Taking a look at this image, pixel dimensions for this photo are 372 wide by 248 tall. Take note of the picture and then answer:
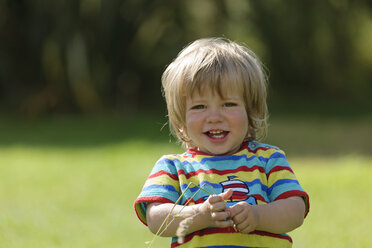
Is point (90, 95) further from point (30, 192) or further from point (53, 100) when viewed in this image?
point (30, 192)

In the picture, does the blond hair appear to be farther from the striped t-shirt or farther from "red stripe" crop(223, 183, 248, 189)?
"red stripe" crop(223, 183, 248, 189)

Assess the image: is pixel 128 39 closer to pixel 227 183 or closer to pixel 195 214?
pixel 227 183

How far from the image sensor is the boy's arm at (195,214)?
2.17 m

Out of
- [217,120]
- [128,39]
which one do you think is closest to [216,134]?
[217,120]

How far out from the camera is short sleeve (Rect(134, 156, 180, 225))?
2.39 meters

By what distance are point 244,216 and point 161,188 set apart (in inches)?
15.6

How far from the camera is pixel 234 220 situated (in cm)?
220

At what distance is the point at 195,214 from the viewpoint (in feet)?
7.22

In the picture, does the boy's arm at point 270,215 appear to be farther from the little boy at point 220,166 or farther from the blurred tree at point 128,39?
the blurred tree at point 128,39

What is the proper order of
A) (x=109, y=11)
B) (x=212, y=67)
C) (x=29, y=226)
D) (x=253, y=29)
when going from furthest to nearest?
(x=253, y=29) → (x=109, y=11) → (x=29, y=226) → (x=212, y=67)

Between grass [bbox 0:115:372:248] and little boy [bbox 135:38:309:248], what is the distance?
5.40 ft

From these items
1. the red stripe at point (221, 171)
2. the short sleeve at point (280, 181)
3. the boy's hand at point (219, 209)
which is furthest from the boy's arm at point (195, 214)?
the short sleeve at point (280, 181)

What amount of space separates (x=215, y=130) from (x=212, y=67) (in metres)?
0.27

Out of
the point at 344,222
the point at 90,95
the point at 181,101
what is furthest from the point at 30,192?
the point at 90,95
